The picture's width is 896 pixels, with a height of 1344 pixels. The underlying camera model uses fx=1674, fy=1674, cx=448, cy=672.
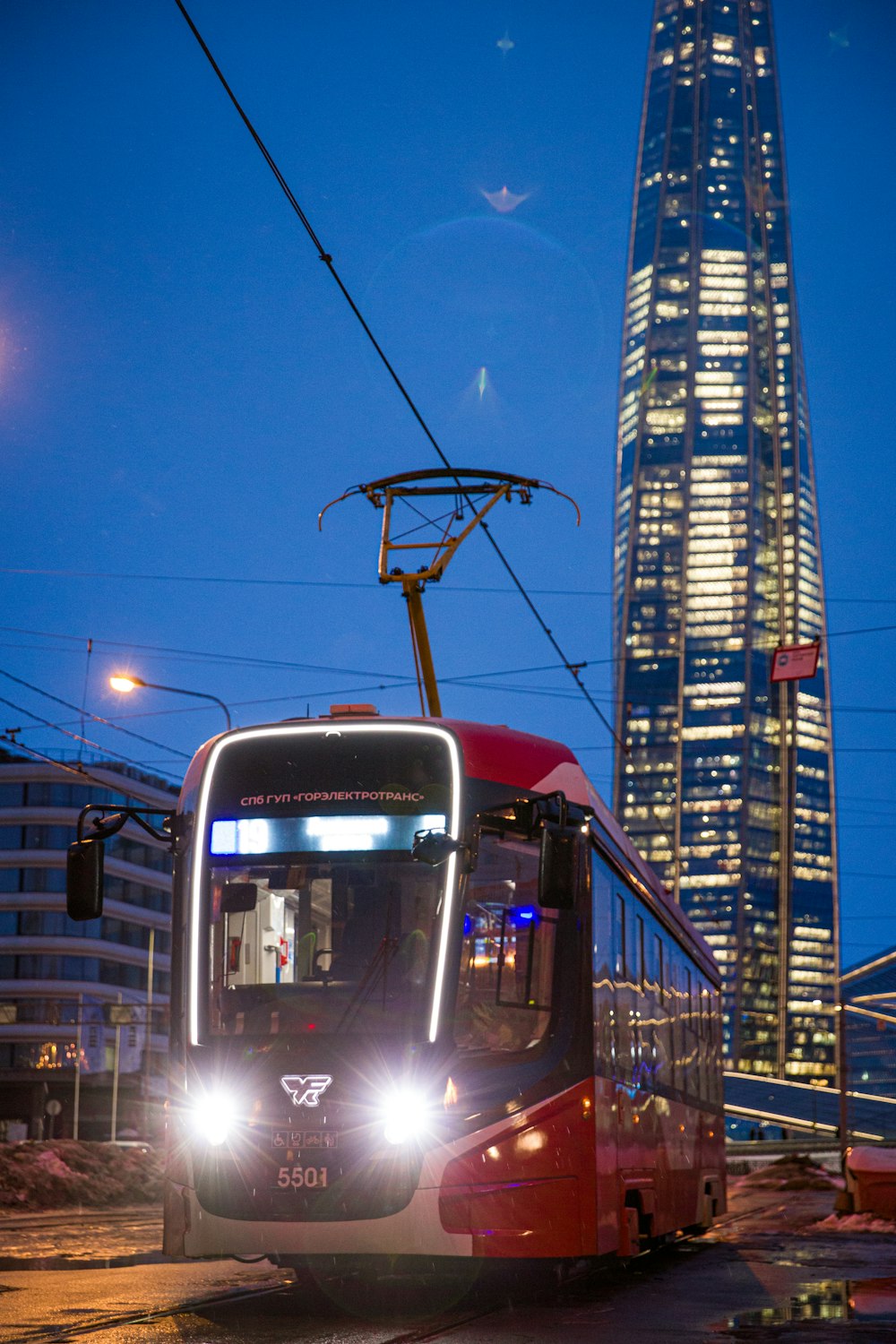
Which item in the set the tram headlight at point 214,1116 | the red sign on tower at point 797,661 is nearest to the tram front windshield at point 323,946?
the tram headlight at point 214,1116

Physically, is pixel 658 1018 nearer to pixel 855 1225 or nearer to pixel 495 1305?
pixel 495 1305

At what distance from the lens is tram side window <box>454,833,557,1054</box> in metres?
9.88

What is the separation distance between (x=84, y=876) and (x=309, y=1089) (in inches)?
75.5

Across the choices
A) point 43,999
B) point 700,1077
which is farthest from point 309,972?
point 43,999

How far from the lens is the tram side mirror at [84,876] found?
10062 mm

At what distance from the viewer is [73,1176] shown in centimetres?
3209

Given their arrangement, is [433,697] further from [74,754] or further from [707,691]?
[707,691]

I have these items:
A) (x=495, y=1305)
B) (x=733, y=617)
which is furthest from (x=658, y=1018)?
(x=733, y=617)

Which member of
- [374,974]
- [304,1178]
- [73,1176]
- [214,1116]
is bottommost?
[73,1176]

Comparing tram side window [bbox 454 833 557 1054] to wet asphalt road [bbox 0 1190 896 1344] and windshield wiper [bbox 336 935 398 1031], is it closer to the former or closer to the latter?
windshield wiper [bbox 336 935 398 1031]

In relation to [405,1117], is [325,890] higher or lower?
higher

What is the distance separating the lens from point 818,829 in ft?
518

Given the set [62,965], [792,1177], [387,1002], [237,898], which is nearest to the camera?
[387,1002]

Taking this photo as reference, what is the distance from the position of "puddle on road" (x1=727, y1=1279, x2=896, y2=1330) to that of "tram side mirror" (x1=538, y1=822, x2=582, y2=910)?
2.84 metres
